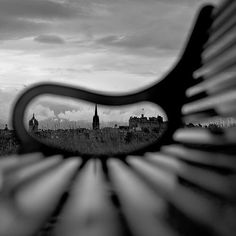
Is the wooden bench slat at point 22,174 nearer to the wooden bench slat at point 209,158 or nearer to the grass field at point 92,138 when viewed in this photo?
the wooden bench slat at point 209,158

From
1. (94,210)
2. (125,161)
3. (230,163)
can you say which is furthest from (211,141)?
(125,161)

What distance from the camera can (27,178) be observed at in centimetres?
178

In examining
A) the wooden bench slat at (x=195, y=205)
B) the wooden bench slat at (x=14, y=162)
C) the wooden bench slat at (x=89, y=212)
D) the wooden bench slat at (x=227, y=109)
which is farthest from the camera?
the wooden bench slat at (x=14, y=162)

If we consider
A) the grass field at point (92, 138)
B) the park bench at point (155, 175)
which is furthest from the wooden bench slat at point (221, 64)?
the grass field at point (92, 138)

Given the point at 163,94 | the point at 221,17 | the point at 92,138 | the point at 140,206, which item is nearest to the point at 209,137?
the point at 140,206

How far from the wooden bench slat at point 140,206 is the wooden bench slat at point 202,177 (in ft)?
0.42

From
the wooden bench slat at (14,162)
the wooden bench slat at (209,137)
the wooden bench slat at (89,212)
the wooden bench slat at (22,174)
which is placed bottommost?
the wooden bench slat at (89,212)

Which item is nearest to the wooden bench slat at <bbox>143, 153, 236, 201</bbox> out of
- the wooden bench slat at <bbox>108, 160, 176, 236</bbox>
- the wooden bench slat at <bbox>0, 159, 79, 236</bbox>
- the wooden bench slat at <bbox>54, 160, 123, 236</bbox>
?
the wooden bench slat at <bbox>108, 160, 176, 236</bbox>

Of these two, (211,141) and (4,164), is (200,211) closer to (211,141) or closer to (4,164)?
(211,141)

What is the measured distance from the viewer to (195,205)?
115 cm

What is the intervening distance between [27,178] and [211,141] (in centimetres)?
66

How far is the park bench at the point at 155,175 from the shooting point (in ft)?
3.57

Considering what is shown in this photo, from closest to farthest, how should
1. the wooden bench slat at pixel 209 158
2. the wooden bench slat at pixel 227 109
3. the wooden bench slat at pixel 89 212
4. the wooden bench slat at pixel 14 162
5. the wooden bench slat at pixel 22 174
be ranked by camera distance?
the wooden bench slat at pixel 89 212 → the wooden bench slat at pixel 209 158 → the wooden bench slat at pixel 227 109 → the wooden bench slat at pixel 22 174 → the wooden bench slat at pixel 14 162

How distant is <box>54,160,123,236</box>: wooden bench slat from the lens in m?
1.08
